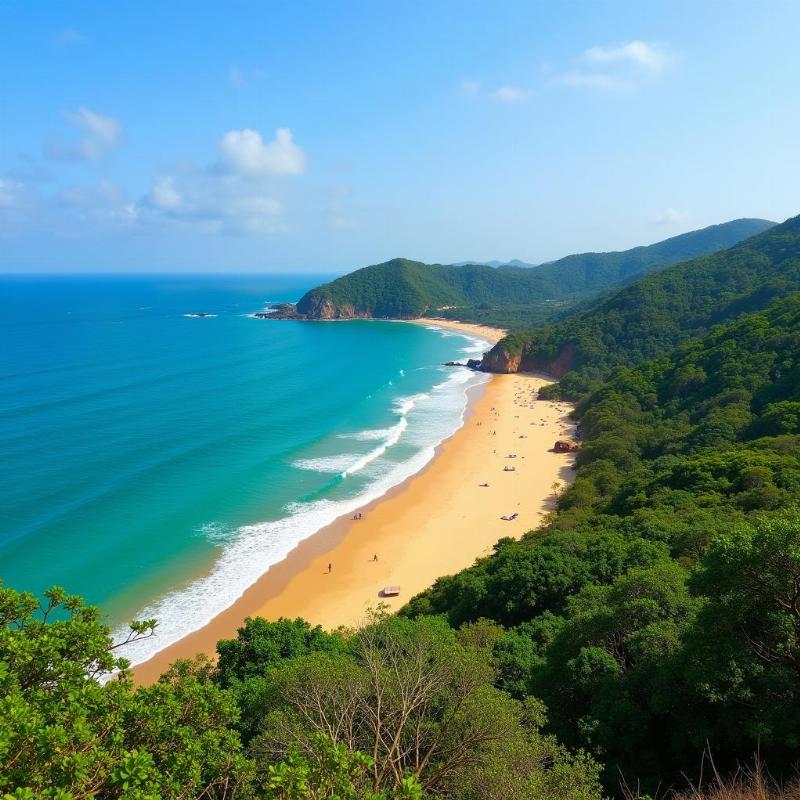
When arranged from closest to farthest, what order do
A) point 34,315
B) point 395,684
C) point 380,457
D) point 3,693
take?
point 3,693 → point 395,684 → point 380,457 → point 34,315

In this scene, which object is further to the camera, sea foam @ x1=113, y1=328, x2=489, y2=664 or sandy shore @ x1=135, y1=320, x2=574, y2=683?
sandy shore @ x1=135, y1=320, x2=574, y2=683

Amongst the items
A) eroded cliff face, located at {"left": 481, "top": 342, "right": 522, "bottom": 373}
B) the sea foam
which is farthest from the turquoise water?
eroded cliff face, located at {"left": 481, "top": 342, "right": 522, "bottom": 373}

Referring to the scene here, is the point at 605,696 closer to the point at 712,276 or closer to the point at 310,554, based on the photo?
the point at 310,554

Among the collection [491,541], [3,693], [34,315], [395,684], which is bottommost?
[491,541]

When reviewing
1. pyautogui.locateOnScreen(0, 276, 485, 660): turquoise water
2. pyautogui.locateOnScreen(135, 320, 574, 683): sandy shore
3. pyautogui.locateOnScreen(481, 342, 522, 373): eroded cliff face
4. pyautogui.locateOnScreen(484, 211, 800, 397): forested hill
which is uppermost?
pyautogui.locateOnScreen(484, 211, 800, 397): forested hill

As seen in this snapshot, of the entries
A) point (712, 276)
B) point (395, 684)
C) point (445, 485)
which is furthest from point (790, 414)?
point (712, 276)

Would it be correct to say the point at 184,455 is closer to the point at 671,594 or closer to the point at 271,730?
the point at 271,730

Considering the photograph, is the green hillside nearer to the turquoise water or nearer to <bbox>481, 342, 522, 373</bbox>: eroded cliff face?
the turquoise water
